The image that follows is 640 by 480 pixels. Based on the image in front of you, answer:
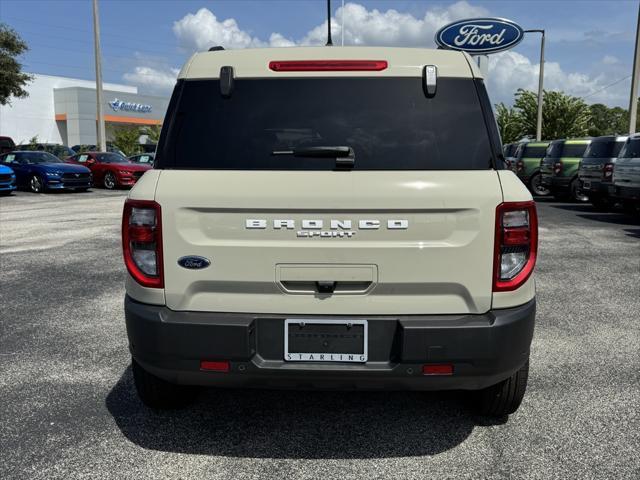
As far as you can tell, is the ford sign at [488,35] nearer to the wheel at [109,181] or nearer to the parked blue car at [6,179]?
the wheel at [109,181]

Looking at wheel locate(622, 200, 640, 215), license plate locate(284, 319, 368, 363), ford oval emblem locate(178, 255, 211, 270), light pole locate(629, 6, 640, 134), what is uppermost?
light pole locate(629, 6, 640, 134)

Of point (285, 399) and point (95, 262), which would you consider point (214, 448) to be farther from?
point (95, 262)

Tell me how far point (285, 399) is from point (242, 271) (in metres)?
1.30

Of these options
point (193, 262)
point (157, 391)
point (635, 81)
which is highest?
point (635, 81)

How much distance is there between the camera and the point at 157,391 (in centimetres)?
338

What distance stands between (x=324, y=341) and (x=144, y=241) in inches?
37.7

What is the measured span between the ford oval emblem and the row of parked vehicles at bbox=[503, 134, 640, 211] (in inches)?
253

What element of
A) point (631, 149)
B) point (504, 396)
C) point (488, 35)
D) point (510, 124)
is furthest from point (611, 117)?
point (504, 396)

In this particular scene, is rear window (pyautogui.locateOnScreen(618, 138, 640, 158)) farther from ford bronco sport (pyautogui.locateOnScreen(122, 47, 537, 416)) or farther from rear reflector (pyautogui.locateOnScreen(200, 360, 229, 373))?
rear reflector (pyautogui.locateOnScreen(200, 360, 229, 373))

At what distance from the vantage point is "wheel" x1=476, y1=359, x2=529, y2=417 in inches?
128

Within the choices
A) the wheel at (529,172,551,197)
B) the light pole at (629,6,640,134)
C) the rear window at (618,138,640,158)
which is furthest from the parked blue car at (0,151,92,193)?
the light pole at (629,6,640,134)

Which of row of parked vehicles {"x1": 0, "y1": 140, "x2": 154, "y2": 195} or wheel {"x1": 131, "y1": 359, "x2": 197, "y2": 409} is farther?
row of parked vehicles {"x1": 0, "y1": 140, "x2": 154, "y2": 195}

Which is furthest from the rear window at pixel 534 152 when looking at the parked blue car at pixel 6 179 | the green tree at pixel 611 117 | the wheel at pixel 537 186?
the green tree at pixel 611 117

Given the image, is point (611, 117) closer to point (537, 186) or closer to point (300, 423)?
point (537, 186)
